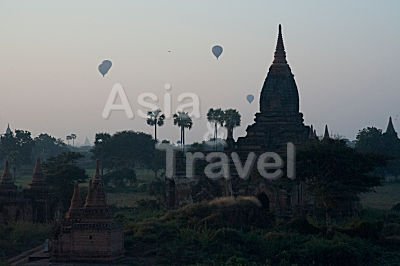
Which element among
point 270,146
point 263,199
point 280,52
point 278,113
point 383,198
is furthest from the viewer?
point 383,198

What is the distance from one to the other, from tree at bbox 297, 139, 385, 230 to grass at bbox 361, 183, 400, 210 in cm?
1697

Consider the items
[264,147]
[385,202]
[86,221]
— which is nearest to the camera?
[86,221]

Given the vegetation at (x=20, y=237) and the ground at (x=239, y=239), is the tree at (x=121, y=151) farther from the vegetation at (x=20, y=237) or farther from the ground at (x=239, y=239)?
the ground at (x=239, y=239)

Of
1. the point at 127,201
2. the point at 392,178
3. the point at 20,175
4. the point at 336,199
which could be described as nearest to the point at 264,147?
the point at 336,199

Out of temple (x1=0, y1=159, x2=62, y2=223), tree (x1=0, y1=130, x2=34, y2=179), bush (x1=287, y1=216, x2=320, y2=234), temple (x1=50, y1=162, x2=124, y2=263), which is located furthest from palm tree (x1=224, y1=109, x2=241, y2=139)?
temple (x1=50, y1=162, x2=124, y2=263)

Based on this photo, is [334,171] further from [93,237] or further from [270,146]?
[93,237]

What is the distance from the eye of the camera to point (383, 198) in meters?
72.0

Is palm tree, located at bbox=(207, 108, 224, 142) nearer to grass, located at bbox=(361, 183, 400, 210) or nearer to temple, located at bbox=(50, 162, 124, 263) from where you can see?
grass, located at bbox=(361, 183, 400, 210)

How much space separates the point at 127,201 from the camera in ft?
229

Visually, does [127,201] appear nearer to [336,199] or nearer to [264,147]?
[264,147]

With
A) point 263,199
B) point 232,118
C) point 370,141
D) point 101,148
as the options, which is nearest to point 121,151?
point 101,148

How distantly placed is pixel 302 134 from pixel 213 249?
19.1 metres

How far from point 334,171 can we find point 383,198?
97.0ft

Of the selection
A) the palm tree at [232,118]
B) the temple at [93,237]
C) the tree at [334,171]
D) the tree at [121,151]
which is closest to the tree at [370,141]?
the palm tree at [232,118]
